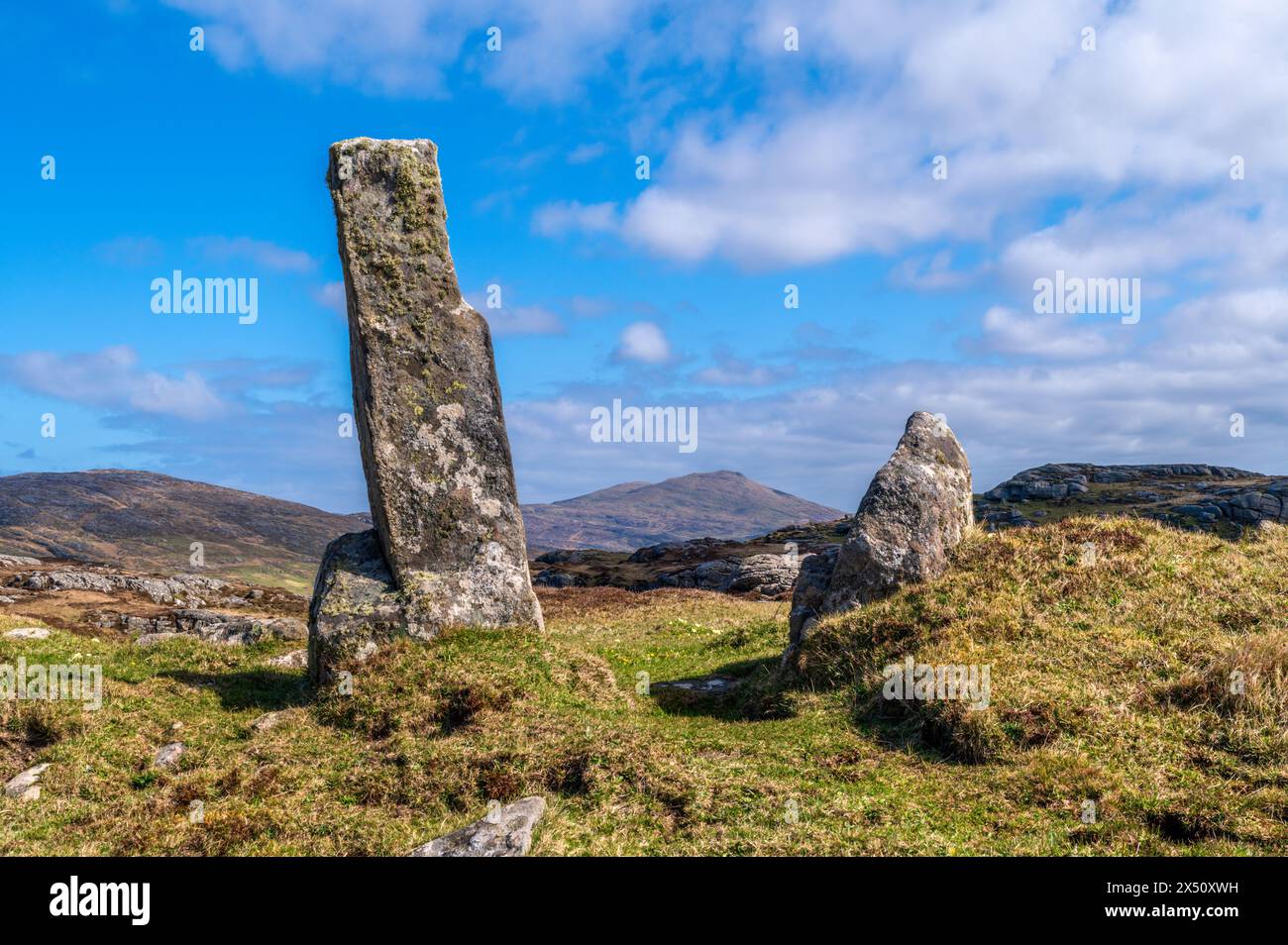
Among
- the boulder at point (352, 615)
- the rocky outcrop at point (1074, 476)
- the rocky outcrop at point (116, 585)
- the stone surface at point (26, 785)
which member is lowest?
the stone surface at point (26, 785)

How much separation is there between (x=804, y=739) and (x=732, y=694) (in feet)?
14.9

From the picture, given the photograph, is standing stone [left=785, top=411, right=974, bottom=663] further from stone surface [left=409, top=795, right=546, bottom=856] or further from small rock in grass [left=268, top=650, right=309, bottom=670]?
small rock in grass [left=268, top=650, right=309, bottom=670]

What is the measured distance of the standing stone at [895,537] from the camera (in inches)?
730

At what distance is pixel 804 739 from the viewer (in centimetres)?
1368

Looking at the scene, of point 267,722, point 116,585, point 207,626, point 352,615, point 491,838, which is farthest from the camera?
point 116,585

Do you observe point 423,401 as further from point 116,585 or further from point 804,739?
point 116,585

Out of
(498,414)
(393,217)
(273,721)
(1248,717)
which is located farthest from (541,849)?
(393,217)

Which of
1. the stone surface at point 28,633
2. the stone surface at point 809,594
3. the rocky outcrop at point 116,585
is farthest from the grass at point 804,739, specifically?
the rocky outcrop at point 116,585

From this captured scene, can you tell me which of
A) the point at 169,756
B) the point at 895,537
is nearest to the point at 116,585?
the point at 169,756

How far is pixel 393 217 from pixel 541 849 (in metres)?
14.2

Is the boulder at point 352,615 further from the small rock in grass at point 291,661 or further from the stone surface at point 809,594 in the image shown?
the stone surface at point 809,594

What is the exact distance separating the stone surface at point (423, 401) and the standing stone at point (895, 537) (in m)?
6.28

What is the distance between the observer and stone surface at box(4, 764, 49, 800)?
1240 centimetres

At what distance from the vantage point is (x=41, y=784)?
12.7m
